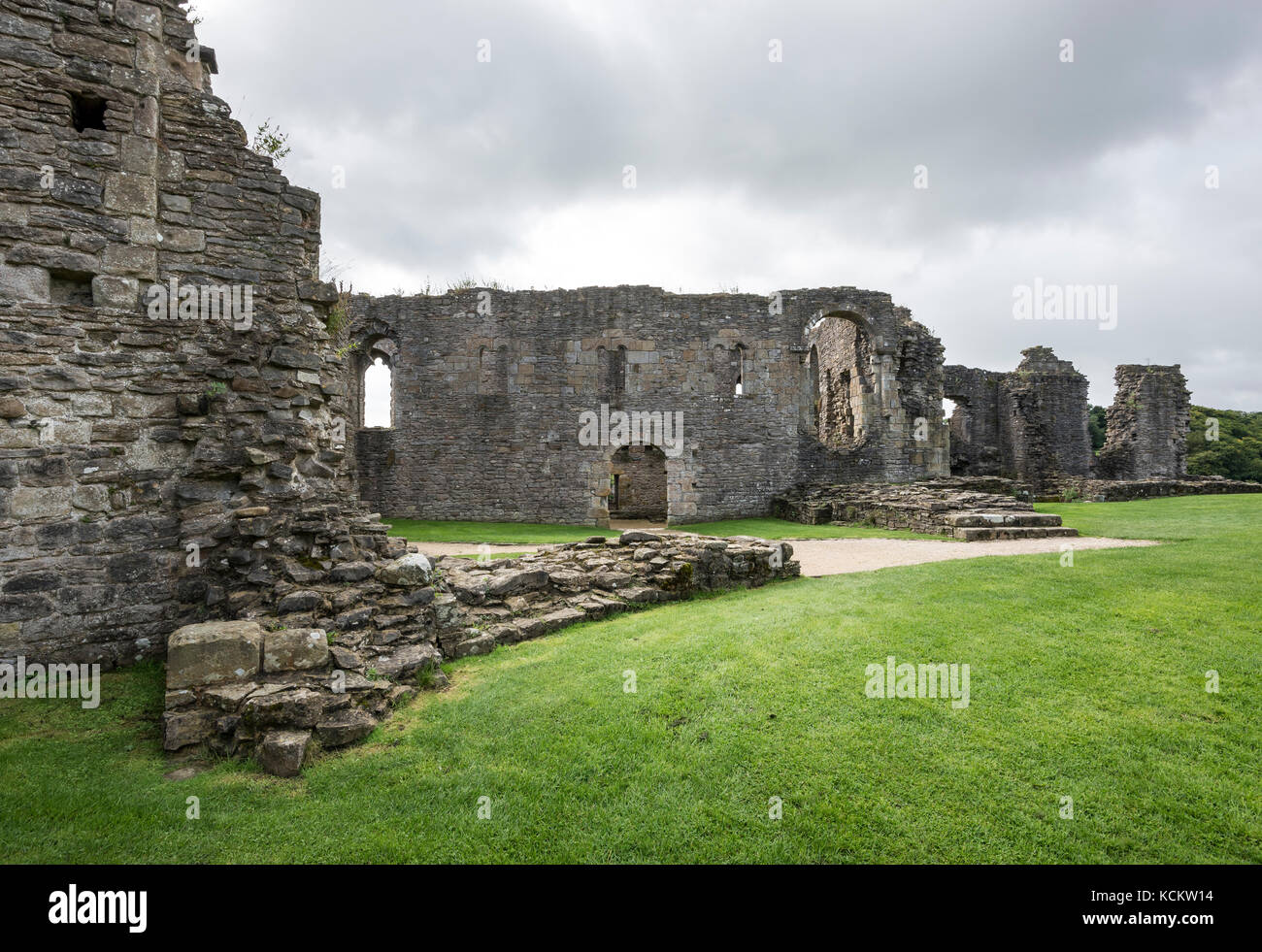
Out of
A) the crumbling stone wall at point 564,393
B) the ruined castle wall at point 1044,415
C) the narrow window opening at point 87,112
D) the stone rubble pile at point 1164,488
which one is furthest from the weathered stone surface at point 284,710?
the ruined castle wall at point 1044,415

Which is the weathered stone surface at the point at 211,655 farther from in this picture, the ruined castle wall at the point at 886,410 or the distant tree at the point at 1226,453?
the distant tree at the point at 1226,453

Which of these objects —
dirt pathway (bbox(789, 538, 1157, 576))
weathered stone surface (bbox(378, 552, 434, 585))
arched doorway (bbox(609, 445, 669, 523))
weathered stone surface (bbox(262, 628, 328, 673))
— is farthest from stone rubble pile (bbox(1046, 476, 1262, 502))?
weathered stone surface (bbox(262, 628, 328, 673))

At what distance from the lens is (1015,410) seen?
2811 cm

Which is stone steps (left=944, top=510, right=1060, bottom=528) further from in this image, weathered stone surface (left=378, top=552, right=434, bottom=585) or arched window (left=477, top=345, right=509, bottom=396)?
arched window (left=477, top=345, right=509, bottom=396)

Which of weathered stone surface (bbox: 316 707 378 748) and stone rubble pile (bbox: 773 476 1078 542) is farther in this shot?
stone rubble pile (bbox: 773 476 1078 542)

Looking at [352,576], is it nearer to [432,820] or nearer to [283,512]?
[283,512]

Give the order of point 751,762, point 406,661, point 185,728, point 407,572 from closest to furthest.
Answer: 1. point 751,762
2. point 185,728
3. point 406,661
4. point 407,572

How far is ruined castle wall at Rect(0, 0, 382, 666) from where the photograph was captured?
5.45 metres

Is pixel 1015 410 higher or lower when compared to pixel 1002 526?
higher

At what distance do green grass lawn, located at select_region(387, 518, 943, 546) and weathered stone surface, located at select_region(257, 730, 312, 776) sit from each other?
371 inches

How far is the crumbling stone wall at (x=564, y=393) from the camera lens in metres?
20.3

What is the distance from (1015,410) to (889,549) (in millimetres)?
21924

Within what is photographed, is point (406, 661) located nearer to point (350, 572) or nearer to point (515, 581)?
point (350, 572)

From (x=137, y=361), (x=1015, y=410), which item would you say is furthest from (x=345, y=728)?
(x=1015, y=410)
